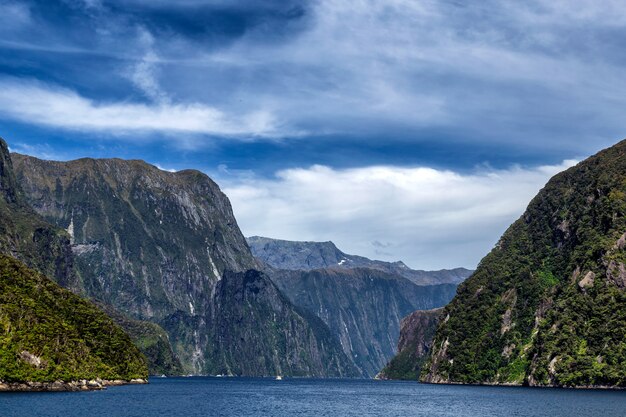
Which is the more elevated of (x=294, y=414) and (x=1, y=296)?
(x=1, y=296)

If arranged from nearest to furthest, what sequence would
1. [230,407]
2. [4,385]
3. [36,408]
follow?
[36,408] < [4,385] < [230,407]

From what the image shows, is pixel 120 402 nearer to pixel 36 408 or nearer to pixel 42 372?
pixel 42 372

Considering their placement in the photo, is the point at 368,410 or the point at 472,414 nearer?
the point at 472,414

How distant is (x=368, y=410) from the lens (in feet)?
617

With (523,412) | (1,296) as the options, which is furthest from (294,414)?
(1,296)

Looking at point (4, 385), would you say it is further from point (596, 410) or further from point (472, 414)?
point (596, 410)

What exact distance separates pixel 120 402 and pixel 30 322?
36919mm

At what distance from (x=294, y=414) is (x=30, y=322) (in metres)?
79.3

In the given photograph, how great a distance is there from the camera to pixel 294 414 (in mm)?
170375

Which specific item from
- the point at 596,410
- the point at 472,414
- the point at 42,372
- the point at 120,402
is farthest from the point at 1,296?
the point at 596,410

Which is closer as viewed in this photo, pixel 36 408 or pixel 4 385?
pixel 36 408

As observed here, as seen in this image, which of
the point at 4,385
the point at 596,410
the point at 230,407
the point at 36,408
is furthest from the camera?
the point at 230,407

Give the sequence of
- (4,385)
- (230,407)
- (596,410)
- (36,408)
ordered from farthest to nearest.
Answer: (230,407), (4,385), (596,410), (36,408)

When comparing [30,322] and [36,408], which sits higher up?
[30,322]
